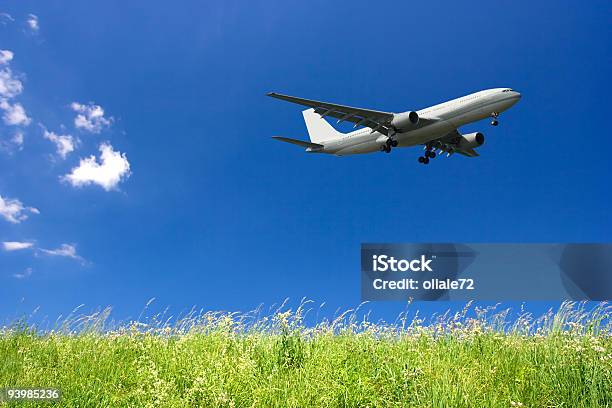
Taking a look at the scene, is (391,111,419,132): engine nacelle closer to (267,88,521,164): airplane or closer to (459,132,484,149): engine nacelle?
(267,88,521,164): airplane

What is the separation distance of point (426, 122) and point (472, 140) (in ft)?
14.0

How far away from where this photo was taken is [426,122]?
91.2 ft

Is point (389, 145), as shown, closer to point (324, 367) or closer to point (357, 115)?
point (357, 115)

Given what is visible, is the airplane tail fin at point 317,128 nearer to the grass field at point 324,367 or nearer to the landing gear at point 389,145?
the landing gear at point 389,145

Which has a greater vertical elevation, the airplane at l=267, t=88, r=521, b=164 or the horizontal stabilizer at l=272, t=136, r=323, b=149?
the horizontal stabilizer at l=272, t=136, r=323, b=149

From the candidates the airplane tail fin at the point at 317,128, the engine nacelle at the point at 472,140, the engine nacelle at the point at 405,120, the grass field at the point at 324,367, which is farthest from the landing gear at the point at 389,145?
the grass field at the point at 324,367

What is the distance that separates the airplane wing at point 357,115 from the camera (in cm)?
2725

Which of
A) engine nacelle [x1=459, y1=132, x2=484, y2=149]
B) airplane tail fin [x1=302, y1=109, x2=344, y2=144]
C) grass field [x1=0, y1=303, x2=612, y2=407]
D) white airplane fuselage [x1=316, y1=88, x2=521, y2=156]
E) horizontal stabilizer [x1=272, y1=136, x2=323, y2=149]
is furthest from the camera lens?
airplane tail fin [x1=302, y1=109, x2=344, y2=144]

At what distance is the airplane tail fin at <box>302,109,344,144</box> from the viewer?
45306 mm

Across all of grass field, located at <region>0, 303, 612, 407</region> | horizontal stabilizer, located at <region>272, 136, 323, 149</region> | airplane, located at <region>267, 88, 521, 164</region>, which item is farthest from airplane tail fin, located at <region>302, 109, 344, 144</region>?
grass field, located at <region>0, 303, 612, 407</region>

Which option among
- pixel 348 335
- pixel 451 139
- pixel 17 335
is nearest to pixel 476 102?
pixel 451 139

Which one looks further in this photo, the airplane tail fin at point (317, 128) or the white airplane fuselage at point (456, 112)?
the airplane tail fin at point (317, 128)

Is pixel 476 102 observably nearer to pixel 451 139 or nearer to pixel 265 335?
pixel 451 139

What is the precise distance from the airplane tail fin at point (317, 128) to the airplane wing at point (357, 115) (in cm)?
1533
